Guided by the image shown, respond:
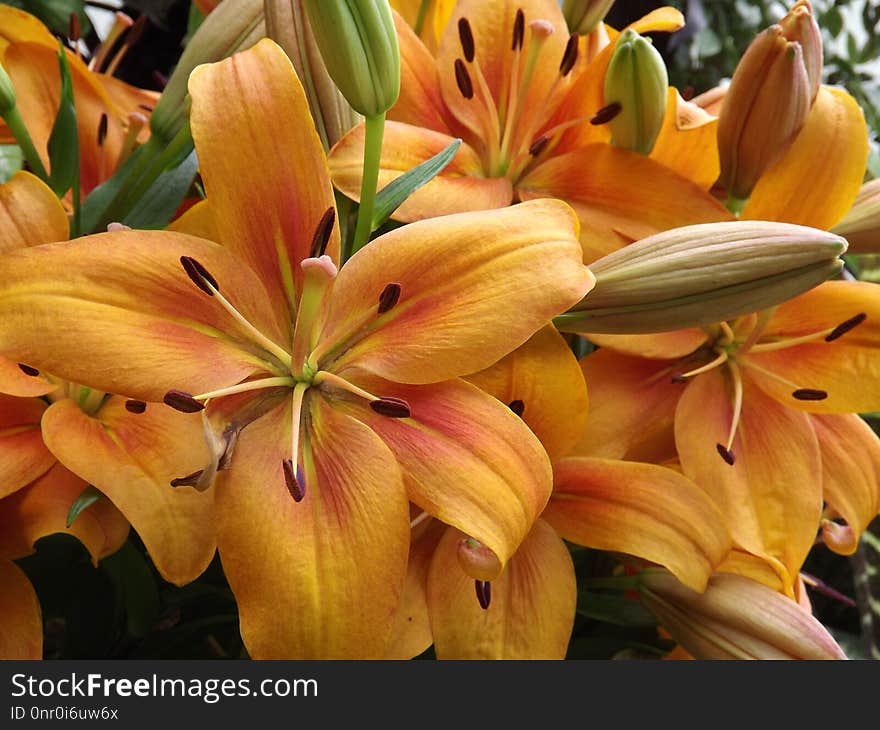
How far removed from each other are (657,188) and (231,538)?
194 mm

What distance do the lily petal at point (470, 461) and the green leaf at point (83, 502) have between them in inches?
3.3

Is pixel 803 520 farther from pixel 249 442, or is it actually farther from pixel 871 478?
pixel 249 442

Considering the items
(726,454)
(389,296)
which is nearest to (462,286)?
(389,296)

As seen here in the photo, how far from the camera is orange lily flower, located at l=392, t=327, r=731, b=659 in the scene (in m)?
0.31

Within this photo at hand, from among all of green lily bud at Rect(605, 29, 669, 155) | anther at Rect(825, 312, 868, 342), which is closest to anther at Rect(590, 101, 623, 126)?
green lily bud at Rect(605, 29, 669, 155)

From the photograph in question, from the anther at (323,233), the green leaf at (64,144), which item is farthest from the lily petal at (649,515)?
the green leaf at (64,144)

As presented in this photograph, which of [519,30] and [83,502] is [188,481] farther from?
[519,30]

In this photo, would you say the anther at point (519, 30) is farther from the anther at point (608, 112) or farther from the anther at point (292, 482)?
the anther at point (292, 482)

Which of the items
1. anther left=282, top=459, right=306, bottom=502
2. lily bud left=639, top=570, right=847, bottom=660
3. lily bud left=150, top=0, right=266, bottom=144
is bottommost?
lily bud left=639, top=570, right=847, bottom=660

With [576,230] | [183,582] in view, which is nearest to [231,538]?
[183,582]

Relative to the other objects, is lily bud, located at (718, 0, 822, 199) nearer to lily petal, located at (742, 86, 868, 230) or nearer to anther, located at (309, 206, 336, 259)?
lily petal, located at (742, 86, 868, 230)

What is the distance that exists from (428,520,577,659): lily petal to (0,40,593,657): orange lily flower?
4 cm

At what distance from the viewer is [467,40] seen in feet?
1.23
